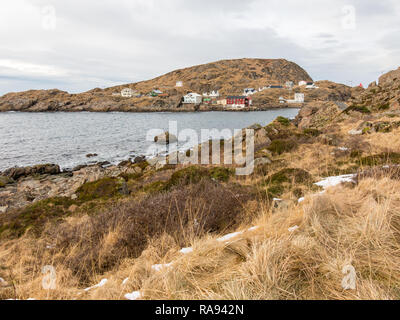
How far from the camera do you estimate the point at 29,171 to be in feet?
79.8

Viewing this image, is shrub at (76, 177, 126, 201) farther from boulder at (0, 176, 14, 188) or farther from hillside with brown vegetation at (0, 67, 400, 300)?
boulder at (0, 176, 14, 188)

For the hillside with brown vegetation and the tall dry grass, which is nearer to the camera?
the tall dry grass

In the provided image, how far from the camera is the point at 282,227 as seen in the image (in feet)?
11.7

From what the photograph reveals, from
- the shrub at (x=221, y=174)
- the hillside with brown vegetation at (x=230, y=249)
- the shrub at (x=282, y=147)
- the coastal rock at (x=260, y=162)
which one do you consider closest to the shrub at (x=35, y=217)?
the hillside with brown vegetation at (x=230, y=249)

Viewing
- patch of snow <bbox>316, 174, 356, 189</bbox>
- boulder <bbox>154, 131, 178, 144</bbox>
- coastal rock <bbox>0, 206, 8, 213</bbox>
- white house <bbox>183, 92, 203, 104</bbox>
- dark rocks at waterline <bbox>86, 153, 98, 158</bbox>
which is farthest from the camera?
white house <bbox>183, 92, 203, 104</bbox>

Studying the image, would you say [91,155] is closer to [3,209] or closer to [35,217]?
[3,209]

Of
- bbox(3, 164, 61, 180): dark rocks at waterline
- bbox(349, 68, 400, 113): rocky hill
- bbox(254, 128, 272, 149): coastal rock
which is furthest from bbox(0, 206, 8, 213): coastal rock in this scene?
bbox(349, 68, 400, 113): rocky hill

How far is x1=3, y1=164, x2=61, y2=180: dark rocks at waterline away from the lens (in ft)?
76.9

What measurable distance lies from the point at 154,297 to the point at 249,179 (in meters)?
6.96

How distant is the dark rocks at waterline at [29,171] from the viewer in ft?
76.9

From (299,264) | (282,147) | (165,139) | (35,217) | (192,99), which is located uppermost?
(192,99)

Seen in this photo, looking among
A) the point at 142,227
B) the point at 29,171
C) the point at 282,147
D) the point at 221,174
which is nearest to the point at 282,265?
the point at 142,227
